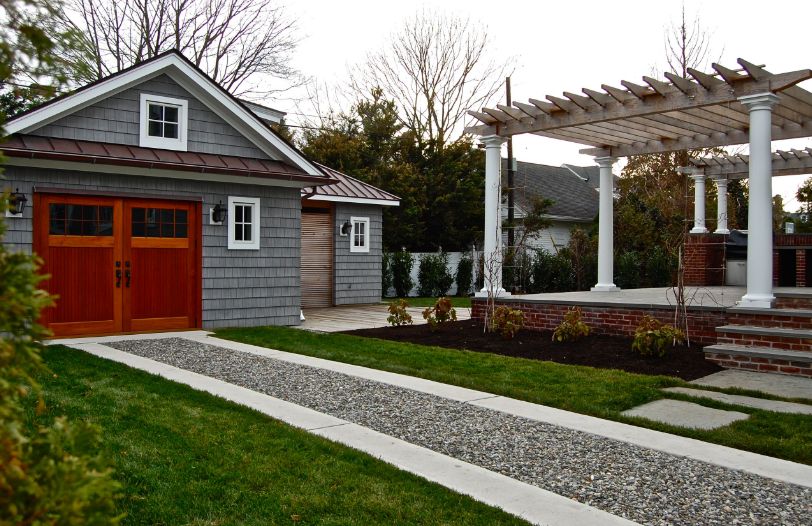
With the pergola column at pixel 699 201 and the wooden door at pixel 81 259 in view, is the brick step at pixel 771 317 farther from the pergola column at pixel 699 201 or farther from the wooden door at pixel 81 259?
the wooden door at pixel 81 259

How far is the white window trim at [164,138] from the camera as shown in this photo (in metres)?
11.0

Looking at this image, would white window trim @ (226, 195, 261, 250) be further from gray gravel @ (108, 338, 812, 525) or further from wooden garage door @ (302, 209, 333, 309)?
gray gravel @ (108, 338, 812, 525)

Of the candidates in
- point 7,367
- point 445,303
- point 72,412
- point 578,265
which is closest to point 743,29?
point 578,265

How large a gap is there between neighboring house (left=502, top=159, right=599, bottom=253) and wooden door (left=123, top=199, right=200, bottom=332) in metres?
16.1

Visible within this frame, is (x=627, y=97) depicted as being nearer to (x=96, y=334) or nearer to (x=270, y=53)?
(x=96, y=334)

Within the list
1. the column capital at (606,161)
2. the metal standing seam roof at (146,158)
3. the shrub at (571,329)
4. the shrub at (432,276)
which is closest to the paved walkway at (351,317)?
the metal standing seam roof at (146,158)

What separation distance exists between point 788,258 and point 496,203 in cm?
647

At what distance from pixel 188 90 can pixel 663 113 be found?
7697mm

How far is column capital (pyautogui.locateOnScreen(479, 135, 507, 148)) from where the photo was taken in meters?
11.7

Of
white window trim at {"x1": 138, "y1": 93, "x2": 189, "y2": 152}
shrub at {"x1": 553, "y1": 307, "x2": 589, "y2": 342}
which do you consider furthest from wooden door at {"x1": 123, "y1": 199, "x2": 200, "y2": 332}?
shrub at {"x1": 553, "y1": 307, "x2": 589, "y2": 342}

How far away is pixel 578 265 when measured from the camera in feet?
67.1

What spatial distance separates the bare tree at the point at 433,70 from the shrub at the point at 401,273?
7973mm

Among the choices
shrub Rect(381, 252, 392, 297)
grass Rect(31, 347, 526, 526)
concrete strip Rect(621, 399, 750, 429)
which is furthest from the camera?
shrub Rect(381, 252, 392, 297)

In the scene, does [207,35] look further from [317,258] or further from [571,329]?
[571,329]
